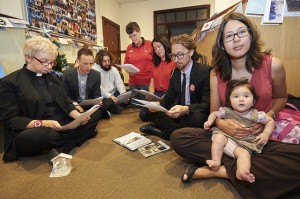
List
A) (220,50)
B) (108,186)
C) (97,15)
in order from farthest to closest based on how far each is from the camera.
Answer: (97,15) → (220,50) → (108,186)

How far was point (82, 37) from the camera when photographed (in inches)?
163

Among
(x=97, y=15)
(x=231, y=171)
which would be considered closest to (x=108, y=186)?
(x=231, y=171)

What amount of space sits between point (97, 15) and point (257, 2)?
4028 millimetres

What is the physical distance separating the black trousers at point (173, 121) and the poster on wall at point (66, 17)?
2463mm

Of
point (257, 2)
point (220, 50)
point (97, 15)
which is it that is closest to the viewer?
point (220, 50)

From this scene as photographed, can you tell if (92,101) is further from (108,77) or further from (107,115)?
(108,77)

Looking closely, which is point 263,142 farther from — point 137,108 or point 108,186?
point 137,108

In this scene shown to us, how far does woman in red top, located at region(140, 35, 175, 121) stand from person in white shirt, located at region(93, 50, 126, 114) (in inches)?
26.3

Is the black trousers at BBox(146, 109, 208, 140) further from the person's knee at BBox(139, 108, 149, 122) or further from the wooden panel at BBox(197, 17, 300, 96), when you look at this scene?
the wooden panel at BBox(197, 17, 300, 96)

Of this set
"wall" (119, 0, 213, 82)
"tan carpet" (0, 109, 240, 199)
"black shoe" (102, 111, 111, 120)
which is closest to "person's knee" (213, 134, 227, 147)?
"tan carpet" (0, 109, 240, 199)

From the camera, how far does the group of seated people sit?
37.8 inches

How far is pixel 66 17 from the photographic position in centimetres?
364

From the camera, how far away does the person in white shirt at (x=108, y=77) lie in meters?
2.75

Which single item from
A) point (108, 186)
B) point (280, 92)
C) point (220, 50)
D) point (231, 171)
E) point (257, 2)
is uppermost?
point (257, 2)
